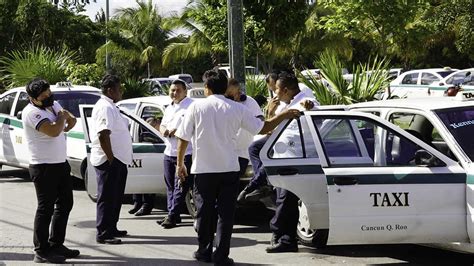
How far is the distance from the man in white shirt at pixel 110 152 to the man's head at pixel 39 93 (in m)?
0.74

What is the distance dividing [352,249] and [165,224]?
2401 mm

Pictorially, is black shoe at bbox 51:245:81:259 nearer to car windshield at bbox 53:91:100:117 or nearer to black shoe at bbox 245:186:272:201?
black shoe at bbox 245:186:272:201

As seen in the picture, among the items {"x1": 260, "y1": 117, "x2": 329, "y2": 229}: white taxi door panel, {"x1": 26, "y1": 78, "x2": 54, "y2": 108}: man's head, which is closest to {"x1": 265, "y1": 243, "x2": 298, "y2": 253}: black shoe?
{"x1": 260, "y1": 117, "x2": 329, "y2": 229}: white taxi door panel

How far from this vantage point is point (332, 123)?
6.97 meters

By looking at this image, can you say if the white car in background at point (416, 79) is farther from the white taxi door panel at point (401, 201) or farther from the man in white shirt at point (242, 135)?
the white taxi door panel at point (401, 201)

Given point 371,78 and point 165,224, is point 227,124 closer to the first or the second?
point 165,224

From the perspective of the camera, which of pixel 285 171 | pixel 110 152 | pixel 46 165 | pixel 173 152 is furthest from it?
pixel 173 152

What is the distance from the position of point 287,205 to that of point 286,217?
0.15 m

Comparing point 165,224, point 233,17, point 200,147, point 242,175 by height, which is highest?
point 233,17

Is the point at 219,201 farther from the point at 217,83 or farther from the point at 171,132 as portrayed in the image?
the point at 171,132

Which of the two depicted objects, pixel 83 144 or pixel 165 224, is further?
pixel 83 144

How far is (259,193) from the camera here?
7.89 m

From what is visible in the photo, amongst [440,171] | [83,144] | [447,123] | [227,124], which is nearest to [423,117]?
[447,123]

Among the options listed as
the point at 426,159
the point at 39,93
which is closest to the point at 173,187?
the point at 39,93
